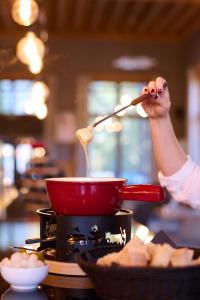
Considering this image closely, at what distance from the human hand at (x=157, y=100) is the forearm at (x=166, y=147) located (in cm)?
3

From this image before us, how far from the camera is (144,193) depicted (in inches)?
47.7

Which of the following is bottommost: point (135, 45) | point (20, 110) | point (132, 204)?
point (132, 204)

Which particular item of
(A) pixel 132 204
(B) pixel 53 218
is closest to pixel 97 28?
(A) pixel 132 204

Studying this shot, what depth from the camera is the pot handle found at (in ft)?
3.93

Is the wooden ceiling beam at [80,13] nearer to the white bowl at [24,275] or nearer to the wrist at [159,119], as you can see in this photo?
the wrist at [159,119]

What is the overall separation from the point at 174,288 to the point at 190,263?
2.3 inches

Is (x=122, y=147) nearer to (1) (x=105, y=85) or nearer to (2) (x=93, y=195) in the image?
(1) (x=105, y=85)

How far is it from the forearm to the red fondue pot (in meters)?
0.50

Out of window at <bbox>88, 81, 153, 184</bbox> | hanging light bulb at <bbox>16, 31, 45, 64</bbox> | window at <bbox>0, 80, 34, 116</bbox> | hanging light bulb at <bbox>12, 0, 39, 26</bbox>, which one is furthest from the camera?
window at <bbox>88, 81, 153, 184</bbox>

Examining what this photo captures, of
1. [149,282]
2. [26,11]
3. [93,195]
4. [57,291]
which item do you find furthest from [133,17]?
[149,282]

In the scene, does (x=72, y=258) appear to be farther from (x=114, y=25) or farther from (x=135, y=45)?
(x=135, y=45)

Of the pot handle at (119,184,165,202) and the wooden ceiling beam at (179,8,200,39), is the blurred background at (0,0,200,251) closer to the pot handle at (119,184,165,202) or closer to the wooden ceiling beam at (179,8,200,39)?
the wooden ceiling beam at (179,8,200,39)

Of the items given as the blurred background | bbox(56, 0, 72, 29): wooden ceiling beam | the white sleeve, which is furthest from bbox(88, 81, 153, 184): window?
the white sleeve

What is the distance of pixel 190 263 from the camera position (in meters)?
0.94
